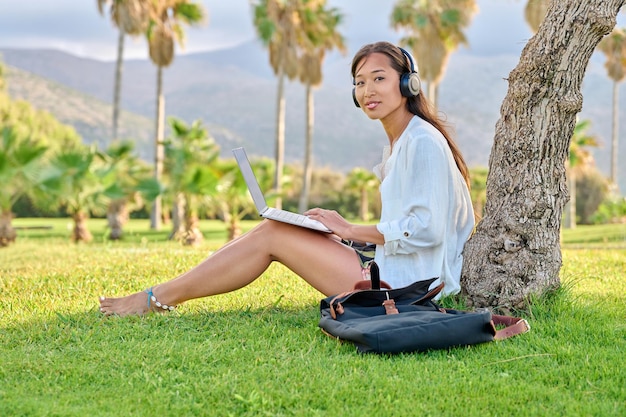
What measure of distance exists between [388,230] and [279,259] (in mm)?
682

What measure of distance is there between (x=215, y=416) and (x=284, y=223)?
5.12ft

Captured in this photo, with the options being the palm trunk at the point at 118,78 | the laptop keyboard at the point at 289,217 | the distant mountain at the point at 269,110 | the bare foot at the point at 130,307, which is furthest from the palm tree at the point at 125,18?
the distant mountain at the point at 269,110

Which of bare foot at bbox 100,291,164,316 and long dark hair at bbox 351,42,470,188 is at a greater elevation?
long dark hair at bbox 351,42,470,188

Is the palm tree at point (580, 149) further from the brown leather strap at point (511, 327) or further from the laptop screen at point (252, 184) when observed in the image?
the laptop screen at point (252, 184)

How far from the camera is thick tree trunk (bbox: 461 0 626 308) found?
13.5 feet

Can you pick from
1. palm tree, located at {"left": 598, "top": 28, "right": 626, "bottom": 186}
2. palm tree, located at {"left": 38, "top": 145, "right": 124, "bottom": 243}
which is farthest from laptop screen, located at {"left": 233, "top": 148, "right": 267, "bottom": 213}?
palm tree, located at {"left": 598, "top": 28, "right": 626, "bottom": 186}

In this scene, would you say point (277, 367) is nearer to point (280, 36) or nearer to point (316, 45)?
point (280, 36)

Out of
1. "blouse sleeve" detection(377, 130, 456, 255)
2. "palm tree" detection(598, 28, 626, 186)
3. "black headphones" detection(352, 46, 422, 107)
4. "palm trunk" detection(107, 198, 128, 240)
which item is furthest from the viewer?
"palm tree" detection(598, 28, 626, 186)

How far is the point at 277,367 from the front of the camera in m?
3.14

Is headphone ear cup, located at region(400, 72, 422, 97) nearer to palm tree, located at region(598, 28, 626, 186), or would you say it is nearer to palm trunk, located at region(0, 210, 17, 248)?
palm trunk, located at region(0, 210, 17, 248)

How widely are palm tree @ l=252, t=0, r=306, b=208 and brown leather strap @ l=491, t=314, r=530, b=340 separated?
24.6 metres

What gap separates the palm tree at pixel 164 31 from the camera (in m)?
27.7

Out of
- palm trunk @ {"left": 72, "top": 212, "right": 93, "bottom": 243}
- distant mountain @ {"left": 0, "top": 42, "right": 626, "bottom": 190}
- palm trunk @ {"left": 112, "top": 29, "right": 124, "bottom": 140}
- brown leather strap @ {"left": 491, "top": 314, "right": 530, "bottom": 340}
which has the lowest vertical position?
palm trunk @ {"left": 72, "top": 212, "right": 93, "bottom": 243}

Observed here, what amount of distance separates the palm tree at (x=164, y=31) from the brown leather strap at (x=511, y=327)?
973 inches
